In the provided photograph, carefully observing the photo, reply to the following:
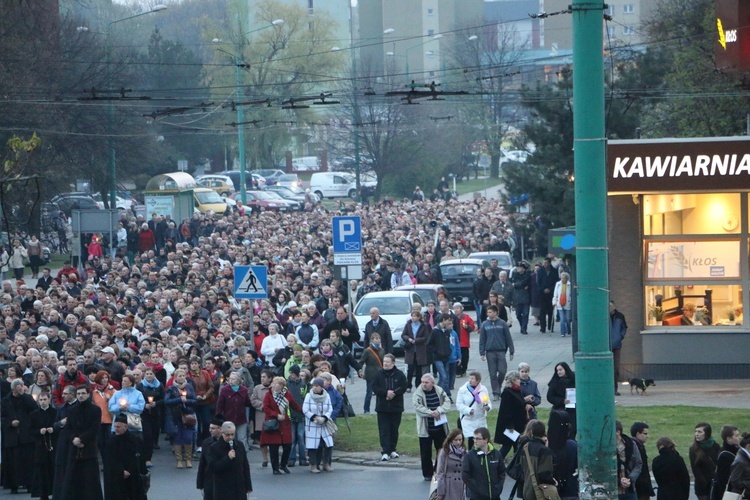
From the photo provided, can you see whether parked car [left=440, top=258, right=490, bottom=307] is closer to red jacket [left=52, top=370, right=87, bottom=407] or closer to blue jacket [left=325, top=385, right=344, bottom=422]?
blue jacket [left=325, top=385, right=344, bottom=422]

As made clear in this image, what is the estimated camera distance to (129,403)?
54.1 feet

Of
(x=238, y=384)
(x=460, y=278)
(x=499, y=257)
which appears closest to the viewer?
(x=238, y=384)

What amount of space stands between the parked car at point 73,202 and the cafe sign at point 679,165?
104ft

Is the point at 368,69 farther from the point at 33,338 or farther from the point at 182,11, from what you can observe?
the point at 33,338

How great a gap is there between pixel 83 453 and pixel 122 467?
0.86 metres

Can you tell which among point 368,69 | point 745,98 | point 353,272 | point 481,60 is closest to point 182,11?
point 481,60

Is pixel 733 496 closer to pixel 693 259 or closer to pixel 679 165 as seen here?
pixel 679 165

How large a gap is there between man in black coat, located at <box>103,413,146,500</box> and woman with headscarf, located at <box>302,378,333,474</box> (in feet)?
10.8

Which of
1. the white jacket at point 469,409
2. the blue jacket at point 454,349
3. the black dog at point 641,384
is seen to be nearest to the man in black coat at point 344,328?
the blue jacket at point 454,349

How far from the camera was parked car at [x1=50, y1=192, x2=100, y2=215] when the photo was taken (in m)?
51.9

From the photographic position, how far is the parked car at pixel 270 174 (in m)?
89.3

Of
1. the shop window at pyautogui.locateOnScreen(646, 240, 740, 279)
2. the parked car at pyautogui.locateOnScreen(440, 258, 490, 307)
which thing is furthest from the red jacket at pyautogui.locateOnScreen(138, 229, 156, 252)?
the shop window at pyautogui.locateOnScreen(646, 240, 740, 279)

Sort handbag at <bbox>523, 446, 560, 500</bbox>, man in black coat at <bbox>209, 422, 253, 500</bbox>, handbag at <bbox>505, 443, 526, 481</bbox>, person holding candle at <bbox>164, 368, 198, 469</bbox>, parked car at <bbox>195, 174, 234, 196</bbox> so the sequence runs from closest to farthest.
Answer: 1. handbag at <bbox>523, 446, 560, 500</bbox>
2. handbag at <bbox>505, 443, 526, 481</bbox>
3. man in black coat at <bbox>209, 422, 253, 500</bbox>
4. person holding candle at <bbox>164, 368, 198, 469</bbox>
5. parked car at <bbox>195, 174, 234, 196</bbox>

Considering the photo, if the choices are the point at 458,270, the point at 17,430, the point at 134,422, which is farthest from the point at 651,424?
the point at 458,270
